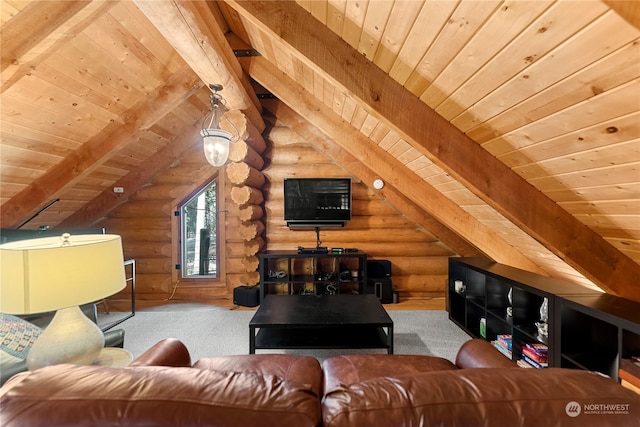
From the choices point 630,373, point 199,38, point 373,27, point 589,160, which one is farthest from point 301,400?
point 199,38

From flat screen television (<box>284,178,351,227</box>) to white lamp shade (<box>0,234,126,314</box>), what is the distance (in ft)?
8.93

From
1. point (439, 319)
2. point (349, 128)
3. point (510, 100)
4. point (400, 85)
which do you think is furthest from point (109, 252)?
point (439, 319)

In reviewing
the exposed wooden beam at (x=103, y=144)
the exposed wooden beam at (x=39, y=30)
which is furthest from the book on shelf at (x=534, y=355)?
the exposed wooden beam at (x=39, y=30)

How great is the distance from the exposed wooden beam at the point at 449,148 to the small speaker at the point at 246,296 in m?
3.01

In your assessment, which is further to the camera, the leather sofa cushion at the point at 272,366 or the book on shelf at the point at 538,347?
the book on shelf at the point at 538,347

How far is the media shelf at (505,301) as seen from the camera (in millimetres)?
1971

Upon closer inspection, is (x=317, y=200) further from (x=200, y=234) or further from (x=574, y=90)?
(x=574, y=90)

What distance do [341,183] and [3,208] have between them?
3.79 meters

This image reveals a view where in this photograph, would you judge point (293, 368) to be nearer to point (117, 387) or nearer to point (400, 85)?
point (117, 387)

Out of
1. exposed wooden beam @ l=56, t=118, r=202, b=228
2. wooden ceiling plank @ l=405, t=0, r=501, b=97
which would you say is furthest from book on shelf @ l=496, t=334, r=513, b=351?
exposed wooden beam @ l=56, t=118, r=202, b=228

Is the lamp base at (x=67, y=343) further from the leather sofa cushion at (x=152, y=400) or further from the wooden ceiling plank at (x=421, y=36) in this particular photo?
Result: the wooden ceiling plank at (x=421, y=36)

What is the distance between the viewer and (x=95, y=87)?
2.38 m

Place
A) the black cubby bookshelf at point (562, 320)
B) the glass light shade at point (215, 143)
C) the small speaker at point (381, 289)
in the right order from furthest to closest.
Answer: the small speaker at point (381, 289) → the glass light shade at point (215, 143) → the black cubby bookshelf at point (562, 320)

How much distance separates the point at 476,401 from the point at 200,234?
428 cm
